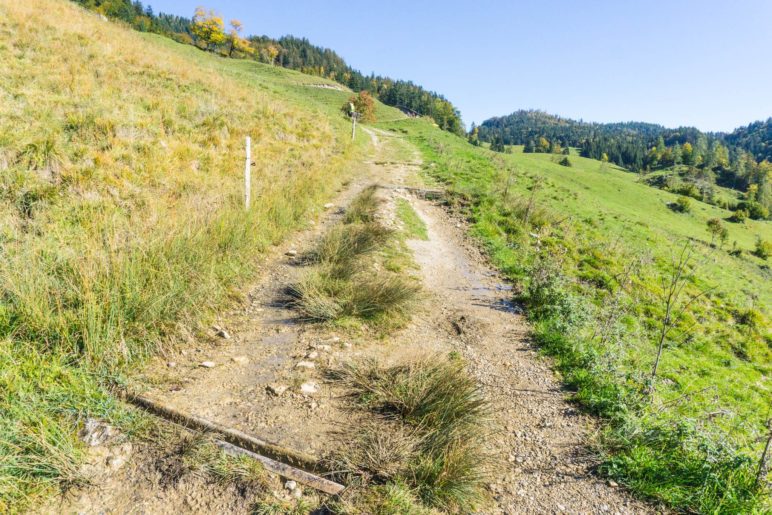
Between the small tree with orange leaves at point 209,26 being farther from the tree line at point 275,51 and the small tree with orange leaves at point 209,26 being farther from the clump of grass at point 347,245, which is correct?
the clump of grass at point 347,245

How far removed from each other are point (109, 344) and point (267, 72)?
75913 millimetres

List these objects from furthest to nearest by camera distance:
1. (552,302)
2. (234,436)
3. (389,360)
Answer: (552,302)
(389,360)
(234,436)

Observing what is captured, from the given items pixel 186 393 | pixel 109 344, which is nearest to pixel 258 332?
pixel 186 393

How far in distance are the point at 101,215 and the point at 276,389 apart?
4.96m

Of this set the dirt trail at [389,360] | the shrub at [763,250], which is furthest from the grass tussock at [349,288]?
the shrub at [763,250]

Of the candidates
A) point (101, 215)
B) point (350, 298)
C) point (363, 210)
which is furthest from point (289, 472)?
point (363, 210)

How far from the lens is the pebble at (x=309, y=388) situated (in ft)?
13.6

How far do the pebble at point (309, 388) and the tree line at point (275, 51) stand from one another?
66.9m

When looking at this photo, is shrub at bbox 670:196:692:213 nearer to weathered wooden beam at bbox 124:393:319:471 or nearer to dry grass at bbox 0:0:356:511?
dry grass at bbox 0:0:356:511

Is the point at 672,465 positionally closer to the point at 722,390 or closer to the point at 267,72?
the point at 722,390

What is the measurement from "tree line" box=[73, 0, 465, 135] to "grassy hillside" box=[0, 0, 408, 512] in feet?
176

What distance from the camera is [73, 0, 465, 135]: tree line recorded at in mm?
83312

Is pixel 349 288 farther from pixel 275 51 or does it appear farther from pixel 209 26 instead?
pixel 275 51

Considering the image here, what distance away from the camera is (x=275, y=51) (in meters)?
121
